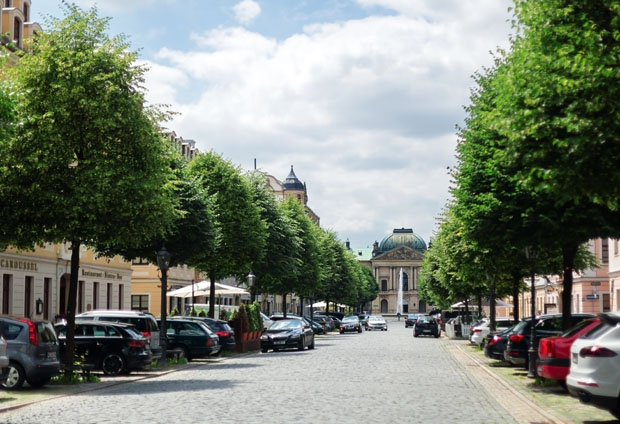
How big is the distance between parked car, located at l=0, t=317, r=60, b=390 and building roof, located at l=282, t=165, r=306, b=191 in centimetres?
15729

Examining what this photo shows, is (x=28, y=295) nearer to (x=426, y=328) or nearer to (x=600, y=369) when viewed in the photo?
(x=600, y=369)

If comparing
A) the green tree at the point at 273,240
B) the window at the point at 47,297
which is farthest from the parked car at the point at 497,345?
the green tree at the point at 273,240

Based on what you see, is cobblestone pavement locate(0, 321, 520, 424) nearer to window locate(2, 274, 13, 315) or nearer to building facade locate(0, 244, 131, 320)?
building facade locate(0, 244, 131, 320)

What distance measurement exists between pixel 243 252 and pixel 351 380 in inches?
887

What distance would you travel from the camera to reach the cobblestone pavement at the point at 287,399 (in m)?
15.4

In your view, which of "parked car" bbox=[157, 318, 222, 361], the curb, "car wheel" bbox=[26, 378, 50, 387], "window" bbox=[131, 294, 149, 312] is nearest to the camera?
the curb

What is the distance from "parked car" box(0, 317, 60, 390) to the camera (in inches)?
816

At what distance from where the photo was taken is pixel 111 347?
85.4ft

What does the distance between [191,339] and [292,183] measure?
5746 inches

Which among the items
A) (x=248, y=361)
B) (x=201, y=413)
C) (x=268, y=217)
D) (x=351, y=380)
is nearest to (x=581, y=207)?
(x=351, y=380)

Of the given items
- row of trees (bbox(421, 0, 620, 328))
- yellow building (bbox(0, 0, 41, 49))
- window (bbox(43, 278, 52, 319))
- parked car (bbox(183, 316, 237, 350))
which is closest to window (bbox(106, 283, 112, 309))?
window (bbox(43, 278, 52, 319))

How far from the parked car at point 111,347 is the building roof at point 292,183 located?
15225cm

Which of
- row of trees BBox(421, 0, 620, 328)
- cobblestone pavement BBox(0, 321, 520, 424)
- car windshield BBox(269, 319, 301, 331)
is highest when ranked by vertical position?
row of trees BBox(421, 0, 620, 328)

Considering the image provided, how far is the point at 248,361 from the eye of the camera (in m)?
34.5
